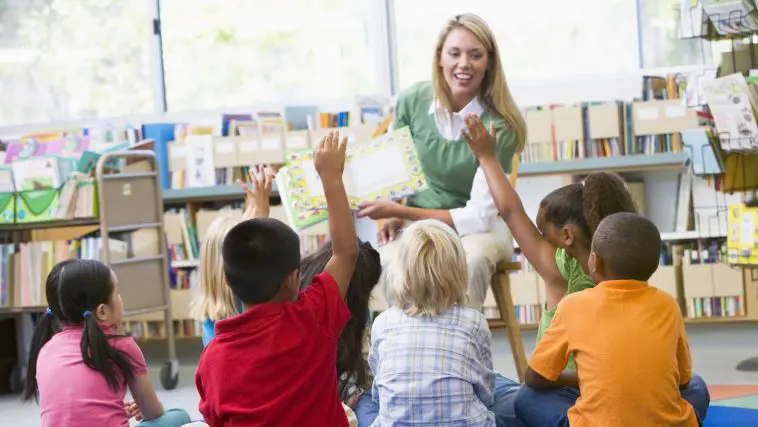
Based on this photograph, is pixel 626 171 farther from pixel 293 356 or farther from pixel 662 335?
pixel 293 356

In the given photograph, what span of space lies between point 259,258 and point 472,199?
149 cm

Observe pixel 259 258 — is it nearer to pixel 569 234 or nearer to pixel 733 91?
pixel 569 234

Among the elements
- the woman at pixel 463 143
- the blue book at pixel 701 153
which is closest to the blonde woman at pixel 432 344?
the woman at pixel 463 143

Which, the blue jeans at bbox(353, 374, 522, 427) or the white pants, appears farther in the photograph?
the white pants

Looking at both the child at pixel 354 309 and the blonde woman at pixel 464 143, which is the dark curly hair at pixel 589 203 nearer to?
the child at pixel 354 309

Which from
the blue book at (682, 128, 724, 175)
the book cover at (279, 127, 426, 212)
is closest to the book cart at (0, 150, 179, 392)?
the book cover at (279, 127, 426, 212)

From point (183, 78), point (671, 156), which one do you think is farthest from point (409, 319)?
point (183, 78)

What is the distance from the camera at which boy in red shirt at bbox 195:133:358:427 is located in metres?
1.79

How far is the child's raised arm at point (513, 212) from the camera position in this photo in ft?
8.45

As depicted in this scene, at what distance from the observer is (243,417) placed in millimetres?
1809

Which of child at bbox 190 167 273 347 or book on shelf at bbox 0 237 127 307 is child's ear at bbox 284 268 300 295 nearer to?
child at bbox 190 167 273 347

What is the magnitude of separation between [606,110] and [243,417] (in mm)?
3550

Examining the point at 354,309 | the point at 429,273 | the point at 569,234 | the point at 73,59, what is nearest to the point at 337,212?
the point at 429,273

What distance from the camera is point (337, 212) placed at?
6.27 ft
